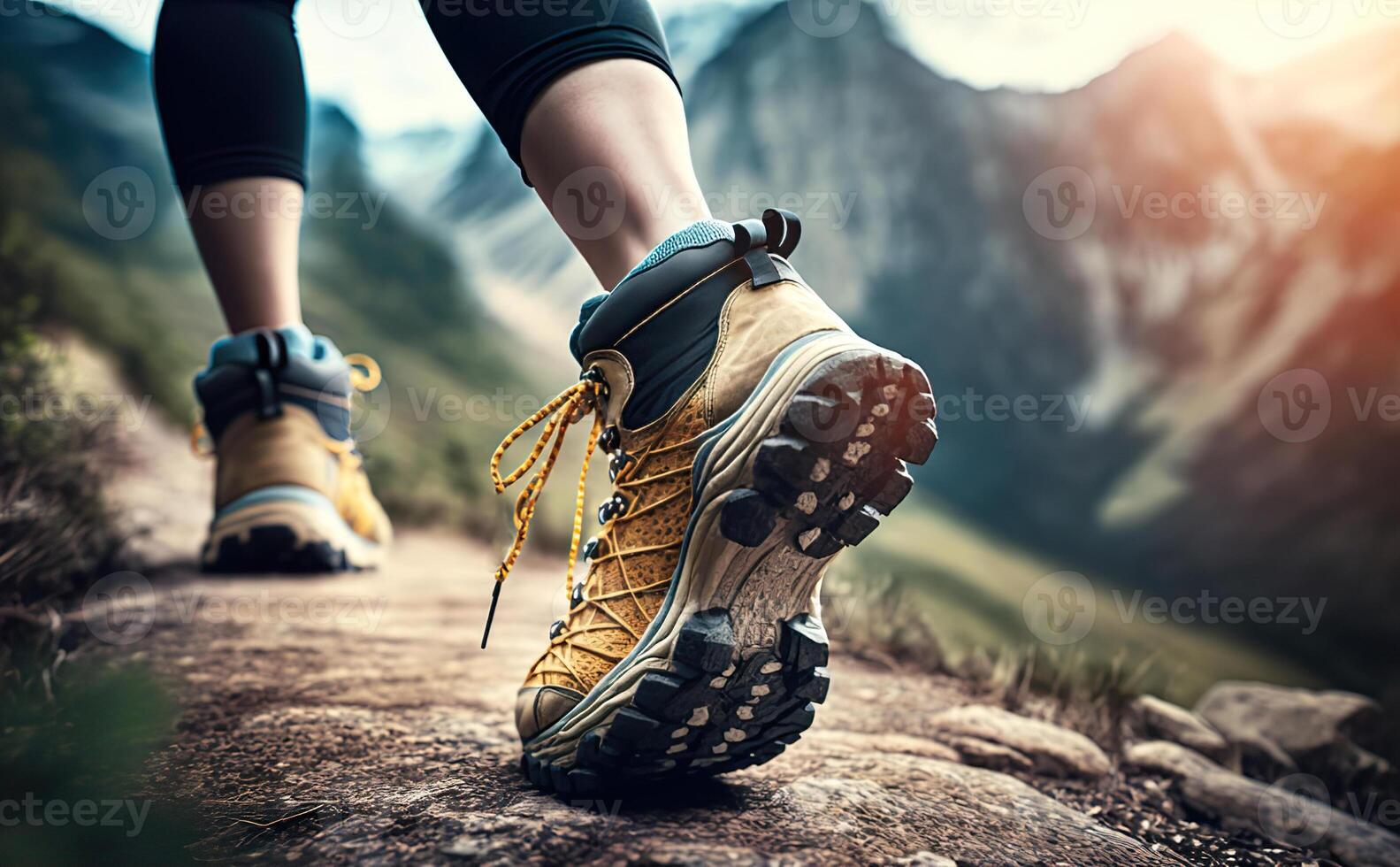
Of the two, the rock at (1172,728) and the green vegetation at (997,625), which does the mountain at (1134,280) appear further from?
the rock at (1172,728)

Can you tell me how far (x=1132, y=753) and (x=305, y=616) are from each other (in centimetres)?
122

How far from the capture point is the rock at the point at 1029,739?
3.37ft

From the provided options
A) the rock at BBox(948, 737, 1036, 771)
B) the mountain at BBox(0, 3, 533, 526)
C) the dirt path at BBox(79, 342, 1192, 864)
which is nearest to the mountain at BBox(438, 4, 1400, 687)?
the dirt path at BBox(79, 342, 1192, 864)

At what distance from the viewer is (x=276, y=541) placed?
1.37 metres

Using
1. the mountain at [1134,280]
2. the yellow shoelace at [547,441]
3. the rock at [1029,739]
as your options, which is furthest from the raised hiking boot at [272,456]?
the mountain at [1134,280]

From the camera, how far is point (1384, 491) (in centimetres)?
179

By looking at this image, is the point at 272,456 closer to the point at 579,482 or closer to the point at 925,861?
the point at 579,482

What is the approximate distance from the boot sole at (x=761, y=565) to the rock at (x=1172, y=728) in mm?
802

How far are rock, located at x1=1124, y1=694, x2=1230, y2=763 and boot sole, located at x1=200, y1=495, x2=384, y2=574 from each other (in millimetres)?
1244

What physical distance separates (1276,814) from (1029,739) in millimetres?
268

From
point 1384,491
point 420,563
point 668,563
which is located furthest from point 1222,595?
point 420,563

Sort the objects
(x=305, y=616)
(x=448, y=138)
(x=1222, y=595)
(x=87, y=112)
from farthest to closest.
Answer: (x=448, y=138) < (x=87, y=112) < (x=1222, y=595) < (x=305, y=616)

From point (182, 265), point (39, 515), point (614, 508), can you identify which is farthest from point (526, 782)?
point (182, 265)

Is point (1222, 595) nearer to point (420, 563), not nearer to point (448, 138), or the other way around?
point (420, 563)
